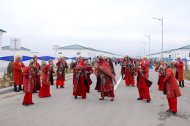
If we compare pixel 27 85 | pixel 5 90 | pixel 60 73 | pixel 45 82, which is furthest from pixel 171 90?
pixel 60 73

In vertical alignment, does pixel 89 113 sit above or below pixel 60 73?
below

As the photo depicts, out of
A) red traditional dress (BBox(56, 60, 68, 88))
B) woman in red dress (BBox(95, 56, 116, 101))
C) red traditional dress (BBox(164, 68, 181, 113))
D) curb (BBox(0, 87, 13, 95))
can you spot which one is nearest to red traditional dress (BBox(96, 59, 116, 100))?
woman in red dress (BBox(95, 56, 116, 101))

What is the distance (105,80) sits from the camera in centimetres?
1263

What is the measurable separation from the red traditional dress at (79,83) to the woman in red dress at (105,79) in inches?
26.5

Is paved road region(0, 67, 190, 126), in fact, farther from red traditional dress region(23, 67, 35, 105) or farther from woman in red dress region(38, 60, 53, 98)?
woman in red dress region(38, 60, 53, 98)

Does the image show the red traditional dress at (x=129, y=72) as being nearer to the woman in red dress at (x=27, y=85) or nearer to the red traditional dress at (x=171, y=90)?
the woman in red dress at (x=27, y=85)

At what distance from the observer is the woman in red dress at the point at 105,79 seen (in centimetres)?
1253

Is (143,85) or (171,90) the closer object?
(171,90)

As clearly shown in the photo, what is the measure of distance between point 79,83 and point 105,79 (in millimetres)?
1074

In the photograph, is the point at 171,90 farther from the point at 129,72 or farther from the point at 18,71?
the point at 129,72

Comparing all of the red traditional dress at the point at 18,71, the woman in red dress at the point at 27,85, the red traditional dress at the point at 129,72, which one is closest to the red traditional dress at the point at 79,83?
the woman in red dress at the point at 27,85

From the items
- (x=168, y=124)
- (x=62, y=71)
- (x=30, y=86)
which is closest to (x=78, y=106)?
(x=30, y=86)

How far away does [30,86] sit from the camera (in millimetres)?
11258

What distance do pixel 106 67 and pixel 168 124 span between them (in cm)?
500
